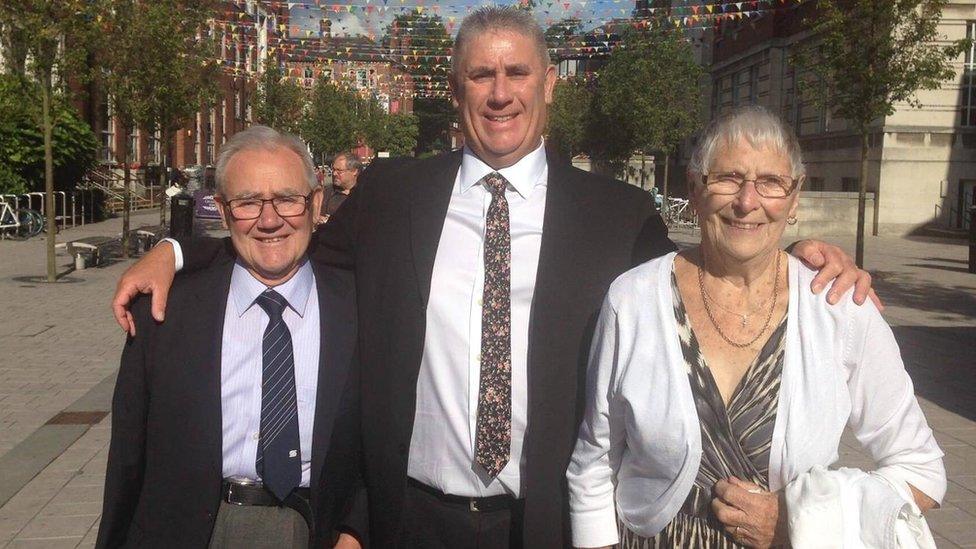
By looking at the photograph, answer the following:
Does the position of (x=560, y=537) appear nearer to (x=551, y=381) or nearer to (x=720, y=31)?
(x=551, y=381)

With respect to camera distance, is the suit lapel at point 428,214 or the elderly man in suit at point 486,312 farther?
the suit lapel at point 428,214

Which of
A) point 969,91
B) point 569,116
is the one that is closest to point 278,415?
point 969,91

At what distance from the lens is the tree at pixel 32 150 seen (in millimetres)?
23000

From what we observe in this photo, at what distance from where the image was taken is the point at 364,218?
291cm

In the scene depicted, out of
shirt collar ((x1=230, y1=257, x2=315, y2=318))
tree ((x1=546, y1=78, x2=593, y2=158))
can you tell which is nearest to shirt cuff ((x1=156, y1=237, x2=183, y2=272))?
shirt collar ((x1=230, y1=257, x2=315, y2=318))

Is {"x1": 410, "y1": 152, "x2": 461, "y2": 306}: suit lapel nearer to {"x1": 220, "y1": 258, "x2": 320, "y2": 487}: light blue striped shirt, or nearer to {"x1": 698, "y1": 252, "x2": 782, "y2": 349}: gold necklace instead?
{"x1": 220, "y1": 258, "x2": 320, "y2": 487}: light blue striped shirt

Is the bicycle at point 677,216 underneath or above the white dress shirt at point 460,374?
underneath

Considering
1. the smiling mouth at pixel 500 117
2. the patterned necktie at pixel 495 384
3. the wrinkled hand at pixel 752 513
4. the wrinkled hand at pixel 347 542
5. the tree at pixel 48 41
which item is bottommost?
the wrinkled hand at pixel 347 542

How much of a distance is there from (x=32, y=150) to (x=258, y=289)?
23989mm

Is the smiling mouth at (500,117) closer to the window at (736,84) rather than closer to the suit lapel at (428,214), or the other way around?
the suit lapel at (428,214)

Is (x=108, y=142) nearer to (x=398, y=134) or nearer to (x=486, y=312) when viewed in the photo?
(x=398, y=134)

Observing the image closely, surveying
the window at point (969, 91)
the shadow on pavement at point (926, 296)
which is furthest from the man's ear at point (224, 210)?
the window at point (969, 91)

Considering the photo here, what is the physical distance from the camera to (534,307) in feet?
8.59

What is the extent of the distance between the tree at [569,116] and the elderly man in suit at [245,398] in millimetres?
42679
